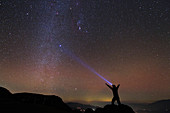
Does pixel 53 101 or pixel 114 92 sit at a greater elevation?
pixel 114 92

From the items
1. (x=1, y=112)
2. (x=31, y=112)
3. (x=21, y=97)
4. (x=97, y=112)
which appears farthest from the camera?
(x=97, y=112)

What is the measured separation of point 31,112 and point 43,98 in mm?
5828

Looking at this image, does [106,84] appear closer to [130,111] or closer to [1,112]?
[130,111]

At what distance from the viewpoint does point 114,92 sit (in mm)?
9836

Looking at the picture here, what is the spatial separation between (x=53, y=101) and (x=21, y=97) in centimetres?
280

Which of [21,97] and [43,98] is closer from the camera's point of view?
[21,97]

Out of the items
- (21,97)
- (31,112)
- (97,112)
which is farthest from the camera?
(97,112)

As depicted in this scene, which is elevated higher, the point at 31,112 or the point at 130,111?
the point at 31,112

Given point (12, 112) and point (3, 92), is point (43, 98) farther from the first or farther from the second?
point (12, 112)

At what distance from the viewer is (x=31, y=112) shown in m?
5.04

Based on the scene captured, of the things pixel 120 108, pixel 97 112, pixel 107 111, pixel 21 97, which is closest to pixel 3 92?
pixel 21 97

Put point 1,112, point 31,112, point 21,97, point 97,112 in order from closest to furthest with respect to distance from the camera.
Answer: point 1,112
point 31,112
point 21,97
point 97,112

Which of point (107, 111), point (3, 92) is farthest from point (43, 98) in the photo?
point (107, 111)

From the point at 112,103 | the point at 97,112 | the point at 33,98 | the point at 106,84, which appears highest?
the point at 106,84
